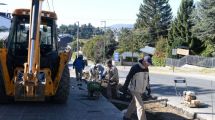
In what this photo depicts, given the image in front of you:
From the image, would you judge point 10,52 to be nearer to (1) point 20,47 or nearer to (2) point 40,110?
(1) point 20,47

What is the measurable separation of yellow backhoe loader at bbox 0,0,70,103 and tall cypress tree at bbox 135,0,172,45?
8918 centimetres

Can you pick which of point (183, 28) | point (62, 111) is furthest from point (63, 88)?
point (183, 28)

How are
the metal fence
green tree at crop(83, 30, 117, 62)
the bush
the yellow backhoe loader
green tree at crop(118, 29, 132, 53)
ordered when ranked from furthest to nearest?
green tree at crop(118, 29, 132, 53) → green tree at crop(83, 30, 117, 62) → the bush → the metal fence → the yellow backhoe loader

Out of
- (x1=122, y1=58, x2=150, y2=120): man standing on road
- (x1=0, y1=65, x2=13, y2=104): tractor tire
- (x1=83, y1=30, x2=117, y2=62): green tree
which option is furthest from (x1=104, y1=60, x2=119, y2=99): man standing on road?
(x1=83, y1=30, x2=117, y2=62): green tree

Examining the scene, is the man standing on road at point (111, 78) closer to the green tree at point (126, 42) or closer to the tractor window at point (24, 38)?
the tractor window at point (24, 38)

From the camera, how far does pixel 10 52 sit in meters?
14.8

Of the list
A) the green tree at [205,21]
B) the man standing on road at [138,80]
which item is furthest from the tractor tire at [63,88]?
the green tree at [205,21]

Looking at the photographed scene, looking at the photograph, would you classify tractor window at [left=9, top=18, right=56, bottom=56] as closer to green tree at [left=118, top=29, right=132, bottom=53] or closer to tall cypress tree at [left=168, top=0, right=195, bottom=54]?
tall cypress tree at [left=168, top=0, right=195, bottom=54]

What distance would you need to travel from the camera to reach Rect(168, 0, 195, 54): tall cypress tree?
234 feet

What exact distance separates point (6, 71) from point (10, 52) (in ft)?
2.94

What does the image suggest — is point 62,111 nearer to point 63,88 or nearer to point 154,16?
point 63,88

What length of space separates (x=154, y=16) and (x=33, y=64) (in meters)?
97.8

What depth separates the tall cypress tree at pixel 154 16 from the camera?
105000 mm

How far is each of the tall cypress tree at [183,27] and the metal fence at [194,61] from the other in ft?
10.0
